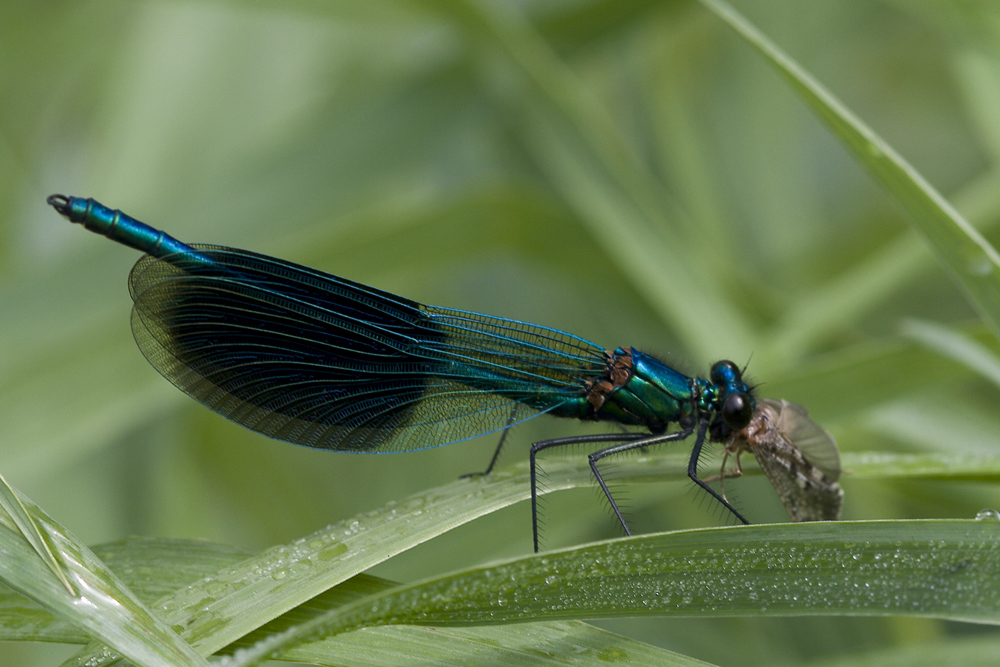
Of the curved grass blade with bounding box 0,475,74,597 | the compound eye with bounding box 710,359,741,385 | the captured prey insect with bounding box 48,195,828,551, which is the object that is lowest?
the curved grass blade with bounding box 0,475,74,597

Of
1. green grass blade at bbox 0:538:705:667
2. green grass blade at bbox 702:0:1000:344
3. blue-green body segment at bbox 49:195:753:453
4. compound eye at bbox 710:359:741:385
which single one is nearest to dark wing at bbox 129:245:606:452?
blue-green body segment at bbox 49:195:753:453

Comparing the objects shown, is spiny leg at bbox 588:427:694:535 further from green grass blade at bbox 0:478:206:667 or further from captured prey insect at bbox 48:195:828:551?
green grass blade at bbox 0:478:206:667

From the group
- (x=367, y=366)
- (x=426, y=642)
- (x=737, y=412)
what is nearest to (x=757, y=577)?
(x=426, y=642)

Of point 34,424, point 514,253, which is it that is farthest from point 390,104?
point 34,424

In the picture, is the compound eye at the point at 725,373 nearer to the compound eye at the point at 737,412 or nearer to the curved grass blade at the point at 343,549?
the compound eye at the point at 737,412

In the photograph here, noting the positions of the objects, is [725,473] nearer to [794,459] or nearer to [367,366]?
[794,459]

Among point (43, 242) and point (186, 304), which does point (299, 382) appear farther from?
point (43, 242)
